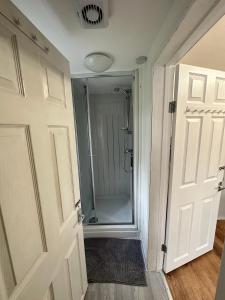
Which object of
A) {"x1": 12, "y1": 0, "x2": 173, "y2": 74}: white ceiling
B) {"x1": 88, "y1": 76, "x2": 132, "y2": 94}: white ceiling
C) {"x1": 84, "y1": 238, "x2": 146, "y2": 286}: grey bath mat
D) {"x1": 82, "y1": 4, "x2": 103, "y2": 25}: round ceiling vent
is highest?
{"x1": 12, "y1": 0, "x2": 173, "y2": 74}: white ceiling

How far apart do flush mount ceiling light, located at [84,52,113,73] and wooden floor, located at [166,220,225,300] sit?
2.23 meters

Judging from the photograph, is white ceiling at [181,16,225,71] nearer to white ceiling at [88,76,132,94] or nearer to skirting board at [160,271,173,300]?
white ceiling at [88,76,132,94]

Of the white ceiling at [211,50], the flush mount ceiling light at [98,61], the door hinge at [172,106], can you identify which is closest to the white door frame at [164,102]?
the door hinge at [172,106]

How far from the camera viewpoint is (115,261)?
5.69 ft

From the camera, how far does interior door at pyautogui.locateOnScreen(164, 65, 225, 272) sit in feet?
4.20

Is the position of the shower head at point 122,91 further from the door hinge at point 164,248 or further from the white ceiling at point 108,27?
the door hinge at point 164,248

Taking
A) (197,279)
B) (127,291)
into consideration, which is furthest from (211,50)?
(127,291)

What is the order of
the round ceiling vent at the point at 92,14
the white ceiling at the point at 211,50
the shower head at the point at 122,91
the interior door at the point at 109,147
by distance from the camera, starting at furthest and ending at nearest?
the interior door at the point at 109,147 < the shower head at the point at 122,91 < the white ceiling at the point at 211,50 < the round ceiling vent at the point at 92,14

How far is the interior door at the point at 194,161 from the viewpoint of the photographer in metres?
1.28

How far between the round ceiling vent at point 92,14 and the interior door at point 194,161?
69 cm

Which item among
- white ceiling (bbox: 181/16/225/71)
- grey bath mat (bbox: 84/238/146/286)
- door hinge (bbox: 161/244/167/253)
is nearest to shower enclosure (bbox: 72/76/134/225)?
grey bath mat (bbox: 84/238/146/286)

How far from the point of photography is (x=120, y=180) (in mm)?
3119

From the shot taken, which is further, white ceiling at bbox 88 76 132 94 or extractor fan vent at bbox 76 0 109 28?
white ceiling at bbox 88 76 132 94

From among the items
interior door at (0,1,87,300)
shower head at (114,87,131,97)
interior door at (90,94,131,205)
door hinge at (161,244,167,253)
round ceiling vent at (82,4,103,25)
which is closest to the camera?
interior door at (0,1,87,300)
